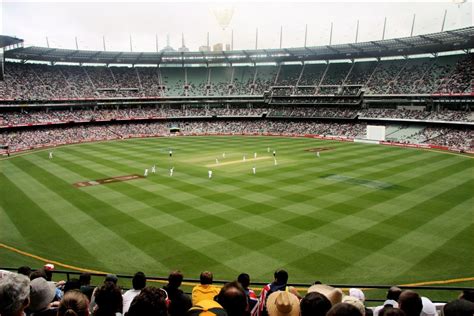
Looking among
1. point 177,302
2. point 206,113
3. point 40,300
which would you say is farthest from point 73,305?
point 206,113

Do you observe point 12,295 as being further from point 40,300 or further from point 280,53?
point 280,53

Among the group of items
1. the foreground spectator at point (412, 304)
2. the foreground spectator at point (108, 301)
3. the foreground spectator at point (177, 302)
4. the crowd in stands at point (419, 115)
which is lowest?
the foreground spectator at point (177, 302)

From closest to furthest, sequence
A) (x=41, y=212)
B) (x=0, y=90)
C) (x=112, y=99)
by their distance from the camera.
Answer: (x=41, y=212), (x=0, y=90), (x=112, y=99)

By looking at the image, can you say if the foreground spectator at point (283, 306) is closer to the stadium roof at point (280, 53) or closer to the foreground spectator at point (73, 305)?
the foreground spectator at point (73, 305)

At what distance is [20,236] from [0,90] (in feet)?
199

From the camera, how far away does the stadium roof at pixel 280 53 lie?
59.1 metres

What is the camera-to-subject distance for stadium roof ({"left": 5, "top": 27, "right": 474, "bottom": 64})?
194ft

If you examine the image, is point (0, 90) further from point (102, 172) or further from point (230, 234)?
point (230, 234)

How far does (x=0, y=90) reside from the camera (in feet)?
219

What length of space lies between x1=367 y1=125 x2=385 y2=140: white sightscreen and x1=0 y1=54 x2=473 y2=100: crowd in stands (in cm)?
1187

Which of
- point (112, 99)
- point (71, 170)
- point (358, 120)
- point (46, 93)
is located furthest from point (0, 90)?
point (358, 120)

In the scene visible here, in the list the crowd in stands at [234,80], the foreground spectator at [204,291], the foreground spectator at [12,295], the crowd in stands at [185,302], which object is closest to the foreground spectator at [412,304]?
the crowd in stands at [185,302]

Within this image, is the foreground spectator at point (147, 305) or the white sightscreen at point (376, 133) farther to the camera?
the white sightscreen at point (376, 133)

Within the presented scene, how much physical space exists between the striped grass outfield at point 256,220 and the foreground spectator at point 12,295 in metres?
11.7
